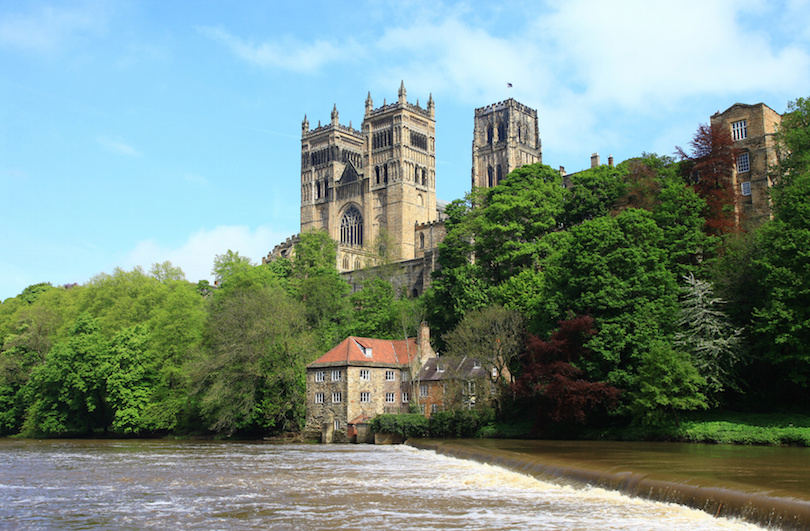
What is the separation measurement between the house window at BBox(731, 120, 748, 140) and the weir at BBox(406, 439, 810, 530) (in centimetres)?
3280

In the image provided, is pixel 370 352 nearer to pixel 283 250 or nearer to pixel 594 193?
pixel 594 193

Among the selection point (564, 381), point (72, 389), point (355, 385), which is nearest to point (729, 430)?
point (564, 381)

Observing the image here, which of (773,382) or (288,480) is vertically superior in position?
(773,382)

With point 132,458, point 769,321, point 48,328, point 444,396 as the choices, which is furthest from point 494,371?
point 48,328

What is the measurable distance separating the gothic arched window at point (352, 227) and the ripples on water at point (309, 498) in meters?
87.0

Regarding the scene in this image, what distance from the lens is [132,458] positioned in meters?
32.8

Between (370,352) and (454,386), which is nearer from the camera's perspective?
(454,386)

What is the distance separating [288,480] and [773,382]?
23.2 metres

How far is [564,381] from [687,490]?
1856 centimetres

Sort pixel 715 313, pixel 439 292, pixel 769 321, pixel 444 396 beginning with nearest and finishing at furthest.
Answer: pixel 769 321 < pixel 715 313 < pixel 444 396 < pixel 439 292

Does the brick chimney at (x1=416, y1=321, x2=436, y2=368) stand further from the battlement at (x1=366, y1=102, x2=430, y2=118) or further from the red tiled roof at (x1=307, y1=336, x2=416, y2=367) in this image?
the battlement at (x1=366, y1=102, x2=430, y2=118)

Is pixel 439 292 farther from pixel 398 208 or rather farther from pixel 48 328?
pixel 398 208

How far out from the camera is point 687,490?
17.8m

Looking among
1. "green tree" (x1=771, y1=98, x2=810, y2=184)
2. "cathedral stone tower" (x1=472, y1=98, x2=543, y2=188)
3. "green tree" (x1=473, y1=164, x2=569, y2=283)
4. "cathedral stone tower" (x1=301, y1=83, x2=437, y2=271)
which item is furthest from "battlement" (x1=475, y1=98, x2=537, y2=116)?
"green tree" (x1=771, y1=98, x2=810, y2=184)
